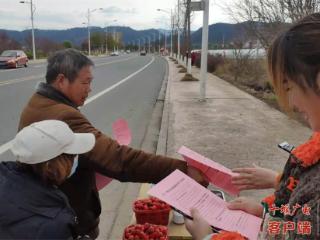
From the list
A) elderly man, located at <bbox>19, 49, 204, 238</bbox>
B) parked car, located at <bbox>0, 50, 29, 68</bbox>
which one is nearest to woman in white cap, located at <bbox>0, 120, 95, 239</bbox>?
elderly man, located at <bbox>19, 49, 204, 238</bbox>

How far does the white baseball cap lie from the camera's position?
1922 mm

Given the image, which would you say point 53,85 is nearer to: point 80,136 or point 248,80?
point 80,136

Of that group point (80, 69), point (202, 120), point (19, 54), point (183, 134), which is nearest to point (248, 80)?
point (202, 120)

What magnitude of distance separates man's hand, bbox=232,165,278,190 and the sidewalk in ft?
8.52

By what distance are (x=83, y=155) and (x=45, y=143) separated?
Result: 16.0 inches

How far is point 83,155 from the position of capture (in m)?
2.33

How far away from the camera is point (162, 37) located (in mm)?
135125

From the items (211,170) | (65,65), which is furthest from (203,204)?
(65,65)

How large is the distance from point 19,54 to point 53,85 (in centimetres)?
3461

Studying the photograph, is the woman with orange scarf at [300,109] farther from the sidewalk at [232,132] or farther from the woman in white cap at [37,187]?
the sidewalk at [232,132]

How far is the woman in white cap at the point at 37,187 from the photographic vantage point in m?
1.87

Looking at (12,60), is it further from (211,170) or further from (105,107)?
(211,170)

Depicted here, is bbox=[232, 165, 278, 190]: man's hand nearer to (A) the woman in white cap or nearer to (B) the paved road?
(A) the woman in white cap

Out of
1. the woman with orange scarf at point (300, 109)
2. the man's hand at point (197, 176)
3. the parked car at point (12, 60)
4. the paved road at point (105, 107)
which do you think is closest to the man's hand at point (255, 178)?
the man's hand at point (197, 176)
